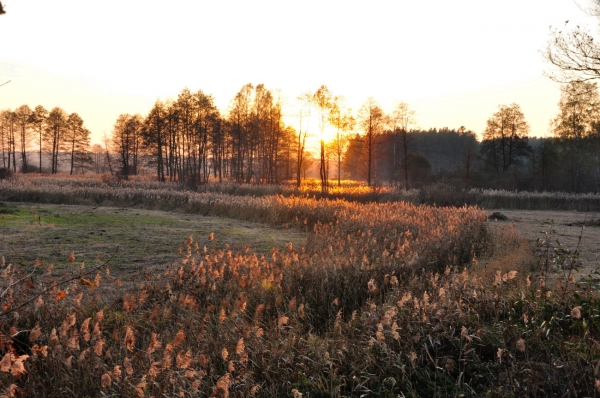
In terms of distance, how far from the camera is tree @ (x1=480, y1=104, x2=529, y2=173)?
44875mm

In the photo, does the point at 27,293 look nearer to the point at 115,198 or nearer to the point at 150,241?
the point at 150,241

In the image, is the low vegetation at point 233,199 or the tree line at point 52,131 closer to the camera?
the low vegetation at point 233,199

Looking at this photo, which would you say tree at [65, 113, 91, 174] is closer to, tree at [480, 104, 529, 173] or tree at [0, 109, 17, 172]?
tree at [0, 109, 17, 172]

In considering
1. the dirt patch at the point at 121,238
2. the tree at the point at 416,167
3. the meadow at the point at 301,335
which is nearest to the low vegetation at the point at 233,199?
the dirt patch at the point at 121,238

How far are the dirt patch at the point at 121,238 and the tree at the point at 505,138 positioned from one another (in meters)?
38.0

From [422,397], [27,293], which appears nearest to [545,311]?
[422,397]

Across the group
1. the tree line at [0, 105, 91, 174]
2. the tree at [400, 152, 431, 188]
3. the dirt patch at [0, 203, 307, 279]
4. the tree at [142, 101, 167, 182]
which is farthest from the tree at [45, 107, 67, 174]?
the dirt patch at [0, 203, 307, 279]

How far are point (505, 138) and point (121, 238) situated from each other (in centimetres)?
4498

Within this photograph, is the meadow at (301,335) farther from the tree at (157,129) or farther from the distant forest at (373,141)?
the tree at (157,129)

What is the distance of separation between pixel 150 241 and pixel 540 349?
8835 millimetres

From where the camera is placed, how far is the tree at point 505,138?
44875mm

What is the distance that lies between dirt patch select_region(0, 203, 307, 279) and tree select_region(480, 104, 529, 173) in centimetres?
3799

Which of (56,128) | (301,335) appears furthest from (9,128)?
(301,335)

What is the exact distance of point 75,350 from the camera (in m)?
3.85
